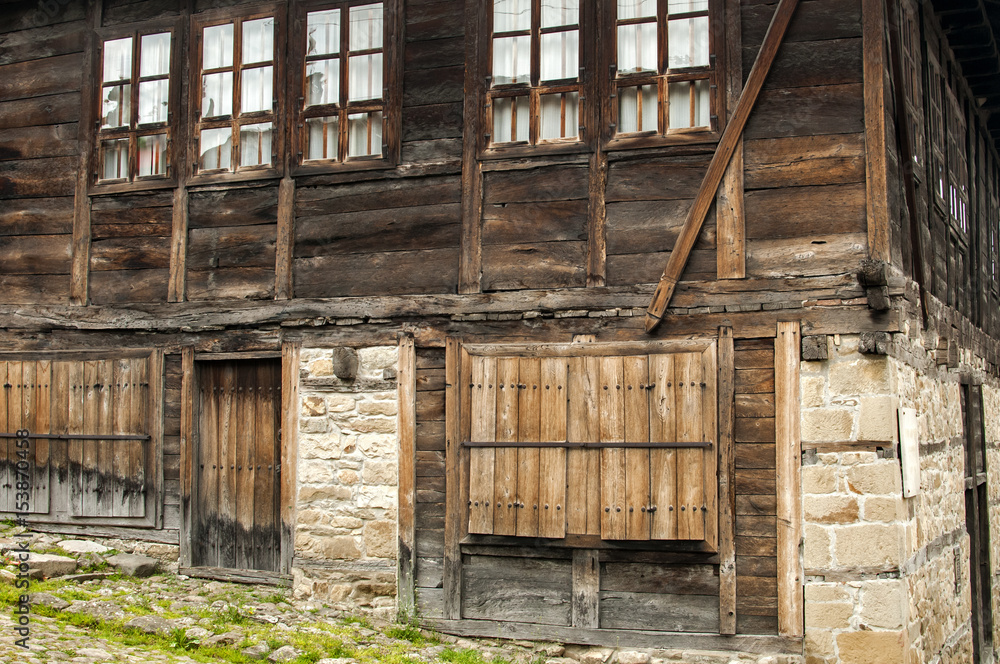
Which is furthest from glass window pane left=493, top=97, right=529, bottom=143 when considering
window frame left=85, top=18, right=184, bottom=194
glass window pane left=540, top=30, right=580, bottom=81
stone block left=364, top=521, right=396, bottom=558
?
stone block left=364, top=521, right=396, bottom=558

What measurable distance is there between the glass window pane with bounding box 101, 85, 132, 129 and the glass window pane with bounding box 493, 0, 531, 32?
3.51 metres

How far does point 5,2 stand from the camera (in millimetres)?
8984

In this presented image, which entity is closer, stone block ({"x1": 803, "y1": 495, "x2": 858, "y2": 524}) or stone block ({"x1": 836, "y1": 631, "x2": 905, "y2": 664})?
stone block ({"x1": 836, "y1": 631, "x2": 905, "y2": 664})

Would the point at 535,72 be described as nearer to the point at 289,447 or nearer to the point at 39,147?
the point at 289,447

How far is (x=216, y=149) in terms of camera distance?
27.2 ft

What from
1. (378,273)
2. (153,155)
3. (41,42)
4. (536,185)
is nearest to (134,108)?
(153,155)

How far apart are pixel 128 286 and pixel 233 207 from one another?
49.2 inches

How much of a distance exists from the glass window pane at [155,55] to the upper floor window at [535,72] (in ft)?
10.2

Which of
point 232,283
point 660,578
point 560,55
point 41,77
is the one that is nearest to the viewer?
point 660,578

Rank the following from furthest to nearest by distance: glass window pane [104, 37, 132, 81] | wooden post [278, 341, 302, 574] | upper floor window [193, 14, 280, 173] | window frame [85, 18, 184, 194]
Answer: glass window pane [104, 37, 132, 81] → window frame [85, 18, 184, 194] → upper floor window [193, 14, 280, 173] → wooden post [278, 341, 302, 574]

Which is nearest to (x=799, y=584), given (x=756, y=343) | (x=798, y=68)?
(x=756, y=343)

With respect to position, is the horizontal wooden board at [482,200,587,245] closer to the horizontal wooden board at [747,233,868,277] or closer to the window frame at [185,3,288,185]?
the horizontal wooden board at [747,233,868,277]

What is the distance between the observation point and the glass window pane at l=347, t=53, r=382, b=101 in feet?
25.7

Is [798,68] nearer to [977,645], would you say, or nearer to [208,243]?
[208,243]
